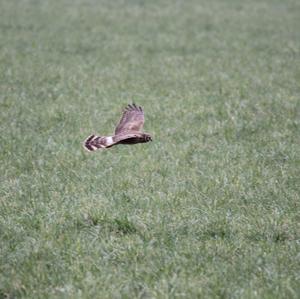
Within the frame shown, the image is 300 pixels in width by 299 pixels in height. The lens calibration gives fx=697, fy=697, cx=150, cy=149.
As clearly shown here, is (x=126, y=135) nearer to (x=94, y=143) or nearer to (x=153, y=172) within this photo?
(x=94, y=143)

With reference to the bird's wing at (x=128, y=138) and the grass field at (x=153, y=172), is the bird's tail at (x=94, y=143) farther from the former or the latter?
the grass field at (x=153, y=172)

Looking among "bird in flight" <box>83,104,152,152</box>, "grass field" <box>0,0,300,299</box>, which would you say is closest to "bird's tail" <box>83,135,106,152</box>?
"bird in flight" <box>83,104,152,152</box>

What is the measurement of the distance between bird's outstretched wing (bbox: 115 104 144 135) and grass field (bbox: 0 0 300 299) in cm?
48

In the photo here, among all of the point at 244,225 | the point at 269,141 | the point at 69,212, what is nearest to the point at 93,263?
the point at 69,212

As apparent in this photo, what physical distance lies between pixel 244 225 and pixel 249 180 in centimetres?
118

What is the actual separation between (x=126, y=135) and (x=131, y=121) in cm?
79

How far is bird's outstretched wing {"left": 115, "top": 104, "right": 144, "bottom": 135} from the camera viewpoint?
20.9 ft

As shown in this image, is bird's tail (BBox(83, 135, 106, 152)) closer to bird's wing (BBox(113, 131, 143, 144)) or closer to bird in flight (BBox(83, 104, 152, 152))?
bird in flight (BBox(83, 104, 152, 152))

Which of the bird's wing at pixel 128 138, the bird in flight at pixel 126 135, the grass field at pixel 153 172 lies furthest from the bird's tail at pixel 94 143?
the grass field at pixel 153 172

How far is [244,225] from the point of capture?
5.34 meters

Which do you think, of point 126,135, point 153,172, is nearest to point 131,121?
point 153,172

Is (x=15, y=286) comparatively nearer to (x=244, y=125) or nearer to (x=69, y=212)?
(x=69, y=212)

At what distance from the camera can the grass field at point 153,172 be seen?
180 inches

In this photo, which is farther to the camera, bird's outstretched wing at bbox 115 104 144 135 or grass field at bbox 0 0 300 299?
bird's outstretched wing at bbox 115 104 144 135
